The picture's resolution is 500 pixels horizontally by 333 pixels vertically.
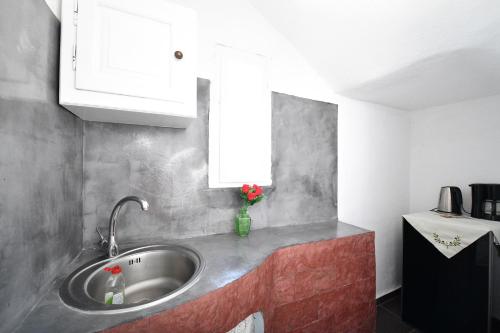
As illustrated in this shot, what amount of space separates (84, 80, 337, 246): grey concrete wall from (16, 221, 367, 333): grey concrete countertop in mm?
112

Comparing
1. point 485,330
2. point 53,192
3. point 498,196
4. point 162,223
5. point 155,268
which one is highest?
point 53,192

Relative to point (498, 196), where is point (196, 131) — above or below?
above

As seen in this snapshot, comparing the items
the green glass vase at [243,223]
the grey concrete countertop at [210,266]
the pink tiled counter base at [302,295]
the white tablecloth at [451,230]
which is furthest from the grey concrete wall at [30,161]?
the white tablecloth at [451,230]

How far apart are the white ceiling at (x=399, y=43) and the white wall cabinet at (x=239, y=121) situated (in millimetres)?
444

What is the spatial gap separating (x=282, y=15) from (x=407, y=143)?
2.08 m

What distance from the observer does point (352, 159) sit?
6.64ft

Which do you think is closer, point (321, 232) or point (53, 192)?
point (53, 192)

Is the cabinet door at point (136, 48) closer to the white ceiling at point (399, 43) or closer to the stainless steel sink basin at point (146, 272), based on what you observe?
the stainless steel sink basin at point (146, 272)

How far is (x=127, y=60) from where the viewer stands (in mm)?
901

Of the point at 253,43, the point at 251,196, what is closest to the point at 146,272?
the point at 251,196

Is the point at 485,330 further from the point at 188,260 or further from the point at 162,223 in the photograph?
the point at 162,223

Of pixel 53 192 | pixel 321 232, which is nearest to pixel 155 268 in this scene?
pixel 53 192

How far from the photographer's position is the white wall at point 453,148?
72.3 inches

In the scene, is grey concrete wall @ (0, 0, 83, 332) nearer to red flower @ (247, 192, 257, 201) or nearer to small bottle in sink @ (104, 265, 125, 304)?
small bottle in sink @ (104, 265, 125, 304)
